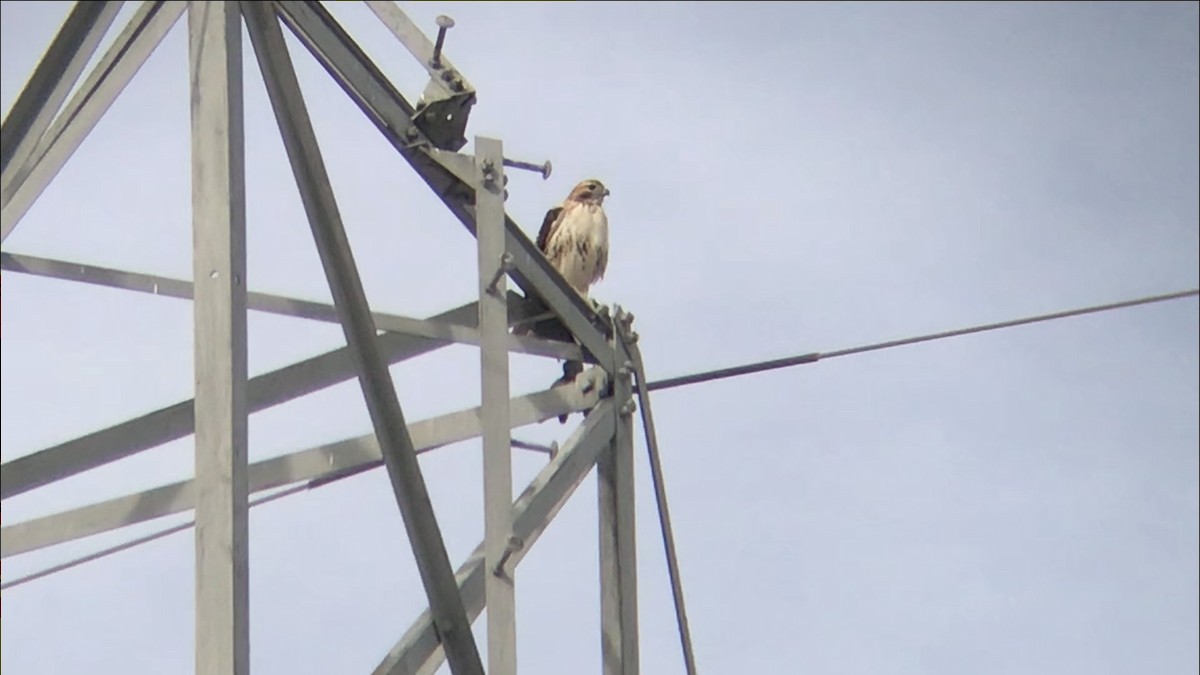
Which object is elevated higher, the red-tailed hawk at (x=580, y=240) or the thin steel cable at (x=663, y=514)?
the red-tailed hawk at (x=580, y=240)

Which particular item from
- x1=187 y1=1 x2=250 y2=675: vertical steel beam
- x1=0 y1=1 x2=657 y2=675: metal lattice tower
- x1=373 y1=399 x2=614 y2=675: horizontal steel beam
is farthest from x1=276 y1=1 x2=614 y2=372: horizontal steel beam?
x1=187 y1=1 x2=250 y2=675: vertical steel beam

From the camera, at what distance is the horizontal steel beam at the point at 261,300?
22.9 feet

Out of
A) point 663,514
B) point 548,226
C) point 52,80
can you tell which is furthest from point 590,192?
point 52,80

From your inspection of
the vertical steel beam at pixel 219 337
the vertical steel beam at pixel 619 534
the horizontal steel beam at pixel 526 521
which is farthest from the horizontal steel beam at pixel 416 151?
the vertical steel beam at pixel 219 337

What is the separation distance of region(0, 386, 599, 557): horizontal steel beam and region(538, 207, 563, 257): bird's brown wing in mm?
5419

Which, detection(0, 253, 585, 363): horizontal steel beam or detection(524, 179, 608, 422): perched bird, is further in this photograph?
detection(524, 179, 608, 422): perched bird

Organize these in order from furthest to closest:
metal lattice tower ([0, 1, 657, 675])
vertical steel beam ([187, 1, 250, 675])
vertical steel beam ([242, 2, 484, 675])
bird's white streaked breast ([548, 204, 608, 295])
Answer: bird's white streaked breast ([548, 204, 608, 295]) < vertical steel beam ([242, 2, 484, 675]) < metal lattice tower ([0, 1, 657, 675]) < vertical steel beam ([187, 1, 250, 675])

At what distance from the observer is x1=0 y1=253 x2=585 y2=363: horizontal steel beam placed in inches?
275

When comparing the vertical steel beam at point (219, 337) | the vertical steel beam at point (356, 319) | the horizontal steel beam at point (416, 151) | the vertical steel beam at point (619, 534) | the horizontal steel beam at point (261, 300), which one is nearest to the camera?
the vertical steel beam at point (219, 337)

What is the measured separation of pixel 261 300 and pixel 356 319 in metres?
0.62

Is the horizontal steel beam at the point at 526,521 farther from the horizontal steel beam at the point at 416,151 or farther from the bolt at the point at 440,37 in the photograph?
the bolt at the point at 440,37

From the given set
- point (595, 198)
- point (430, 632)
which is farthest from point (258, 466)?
point (595, 198)

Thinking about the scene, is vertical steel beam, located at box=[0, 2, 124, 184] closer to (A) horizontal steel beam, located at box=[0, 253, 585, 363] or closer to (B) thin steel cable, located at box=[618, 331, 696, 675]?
(A) horizontal steel beam, located at box=[0, 253, 585, 363]

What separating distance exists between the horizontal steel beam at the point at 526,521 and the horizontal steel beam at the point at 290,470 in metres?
0.12
